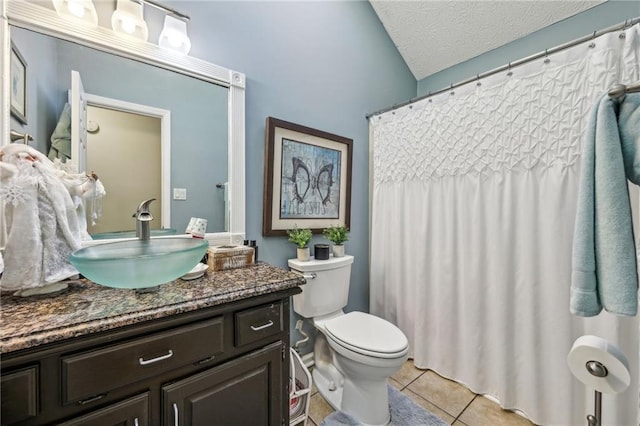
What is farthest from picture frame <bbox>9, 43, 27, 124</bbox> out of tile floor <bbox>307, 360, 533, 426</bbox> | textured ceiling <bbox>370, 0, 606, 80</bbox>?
textured ceiling <bbox>370, 0, 606, 80</bbox>

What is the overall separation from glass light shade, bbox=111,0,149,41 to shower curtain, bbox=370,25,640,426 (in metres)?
1.54

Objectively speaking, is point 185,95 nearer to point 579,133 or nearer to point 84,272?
point 84,272

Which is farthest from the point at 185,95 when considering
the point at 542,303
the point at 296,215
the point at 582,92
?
the point at 542,303

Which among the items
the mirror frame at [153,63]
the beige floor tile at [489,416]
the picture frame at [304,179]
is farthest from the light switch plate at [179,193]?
the beige floor tile at [489,416]

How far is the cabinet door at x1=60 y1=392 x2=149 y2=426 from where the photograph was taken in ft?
2.06

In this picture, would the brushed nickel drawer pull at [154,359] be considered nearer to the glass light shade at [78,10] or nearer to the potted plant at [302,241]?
the potted plant at [302,241]

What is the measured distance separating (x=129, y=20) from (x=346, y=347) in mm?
1758

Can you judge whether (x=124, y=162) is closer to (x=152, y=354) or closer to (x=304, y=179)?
(x=152, y=354)

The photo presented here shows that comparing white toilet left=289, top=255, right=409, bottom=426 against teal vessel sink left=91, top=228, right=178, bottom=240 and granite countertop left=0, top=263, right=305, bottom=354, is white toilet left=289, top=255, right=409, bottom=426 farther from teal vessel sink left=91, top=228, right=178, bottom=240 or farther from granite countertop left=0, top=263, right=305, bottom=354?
teal vessel sink left=91, top=228, right=178, bottom=240

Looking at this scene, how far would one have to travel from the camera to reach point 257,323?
887 mm

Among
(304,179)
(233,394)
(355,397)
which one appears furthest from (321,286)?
(233,394)

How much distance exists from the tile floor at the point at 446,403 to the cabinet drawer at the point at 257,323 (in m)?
0.83

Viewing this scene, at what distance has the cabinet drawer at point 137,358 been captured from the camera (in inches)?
23.9

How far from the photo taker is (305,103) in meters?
1.73
